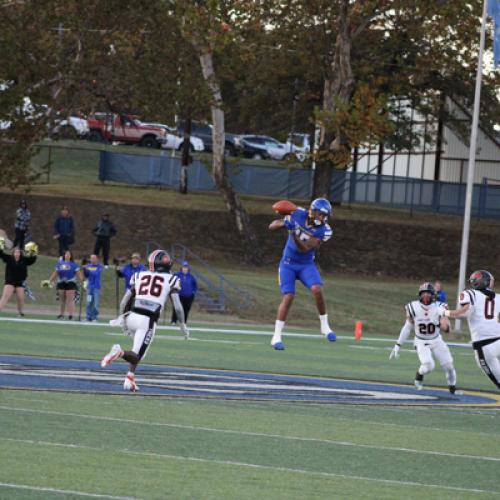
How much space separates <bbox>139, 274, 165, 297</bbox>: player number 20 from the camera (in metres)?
16.9

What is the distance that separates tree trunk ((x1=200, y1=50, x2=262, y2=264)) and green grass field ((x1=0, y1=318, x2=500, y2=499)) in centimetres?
2829

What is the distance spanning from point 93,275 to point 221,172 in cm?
1537

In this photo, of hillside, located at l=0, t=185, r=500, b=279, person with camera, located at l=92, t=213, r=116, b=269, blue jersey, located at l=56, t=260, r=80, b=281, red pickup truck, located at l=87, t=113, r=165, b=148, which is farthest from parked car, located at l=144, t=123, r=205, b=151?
blue jersey, located at l=56, t=260, r=80, b=281

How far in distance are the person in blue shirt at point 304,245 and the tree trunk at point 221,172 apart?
24.4 metres

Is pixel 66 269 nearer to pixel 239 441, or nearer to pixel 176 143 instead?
pixel 239 441

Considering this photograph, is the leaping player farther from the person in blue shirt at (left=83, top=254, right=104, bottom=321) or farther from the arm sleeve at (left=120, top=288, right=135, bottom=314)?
the person in blue shirt at (left=83, top=254, right=104, bottom=321)

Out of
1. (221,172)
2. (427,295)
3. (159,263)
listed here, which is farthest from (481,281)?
(221,172)

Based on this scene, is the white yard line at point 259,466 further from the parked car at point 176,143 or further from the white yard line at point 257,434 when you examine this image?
the parked car at point 176,143

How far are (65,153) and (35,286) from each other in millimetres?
23539

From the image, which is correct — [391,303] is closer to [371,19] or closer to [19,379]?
[371,19]

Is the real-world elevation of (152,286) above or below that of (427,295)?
above

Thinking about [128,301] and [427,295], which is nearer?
[128,301]

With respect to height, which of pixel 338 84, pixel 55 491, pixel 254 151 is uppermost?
pixel 338 84

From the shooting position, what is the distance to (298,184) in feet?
185
